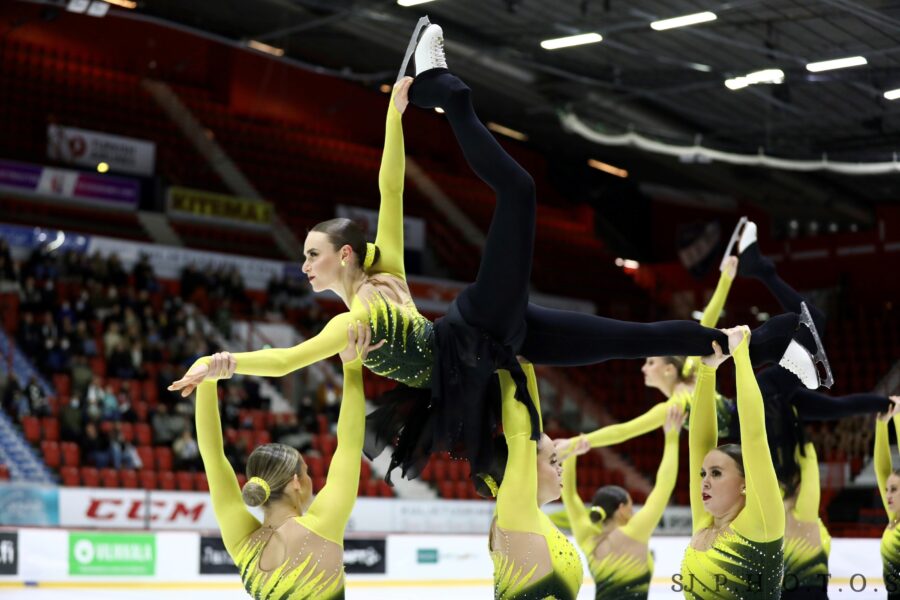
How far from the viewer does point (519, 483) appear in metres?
4.05

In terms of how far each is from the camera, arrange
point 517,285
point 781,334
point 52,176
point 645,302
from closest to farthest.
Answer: point 517,285 → point 781,334 → point 52,176 → point 645,302

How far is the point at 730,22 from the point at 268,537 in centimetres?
1210

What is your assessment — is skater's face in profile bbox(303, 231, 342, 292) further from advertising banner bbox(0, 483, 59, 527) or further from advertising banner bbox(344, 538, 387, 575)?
advertising banner bbox(0, 483, 59, 527)

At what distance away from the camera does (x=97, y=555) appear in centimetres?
948

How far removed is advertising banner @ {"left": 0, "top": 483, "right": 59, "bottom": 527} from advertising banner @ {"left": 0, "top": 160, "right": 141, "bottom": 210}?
852cm

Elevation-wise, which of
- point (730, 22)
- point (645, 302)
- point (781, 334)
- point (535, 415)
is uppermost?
point (730, 22)

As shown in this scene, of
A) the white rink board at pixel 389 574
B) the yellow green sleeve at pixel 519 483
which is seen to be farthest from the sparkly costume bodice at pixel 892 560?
the yellow green sleeve at pixel 519 483

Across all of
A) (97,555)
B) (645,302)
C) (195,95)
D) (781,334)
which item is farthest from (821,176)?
(781,334)

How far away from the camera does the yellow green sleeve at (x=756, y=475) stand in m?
3.92

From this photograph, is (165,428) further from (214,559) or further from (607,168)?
(607,168)

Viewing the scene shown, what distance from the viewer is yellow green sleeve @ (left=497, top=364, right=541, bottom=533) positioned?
4.03 m

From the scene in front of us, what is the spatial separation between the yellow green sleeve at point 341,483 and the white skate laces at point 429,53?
4.26 ft

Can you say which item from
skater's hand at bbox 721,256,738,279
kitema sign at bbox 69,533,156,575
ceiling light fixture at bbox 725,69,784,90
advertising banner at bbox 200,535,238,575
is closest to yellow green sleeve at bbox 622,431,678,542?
skater's hand at bbox 721,256,738,279

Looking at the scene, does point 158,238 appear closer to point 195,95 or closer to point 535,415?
point 195,95
